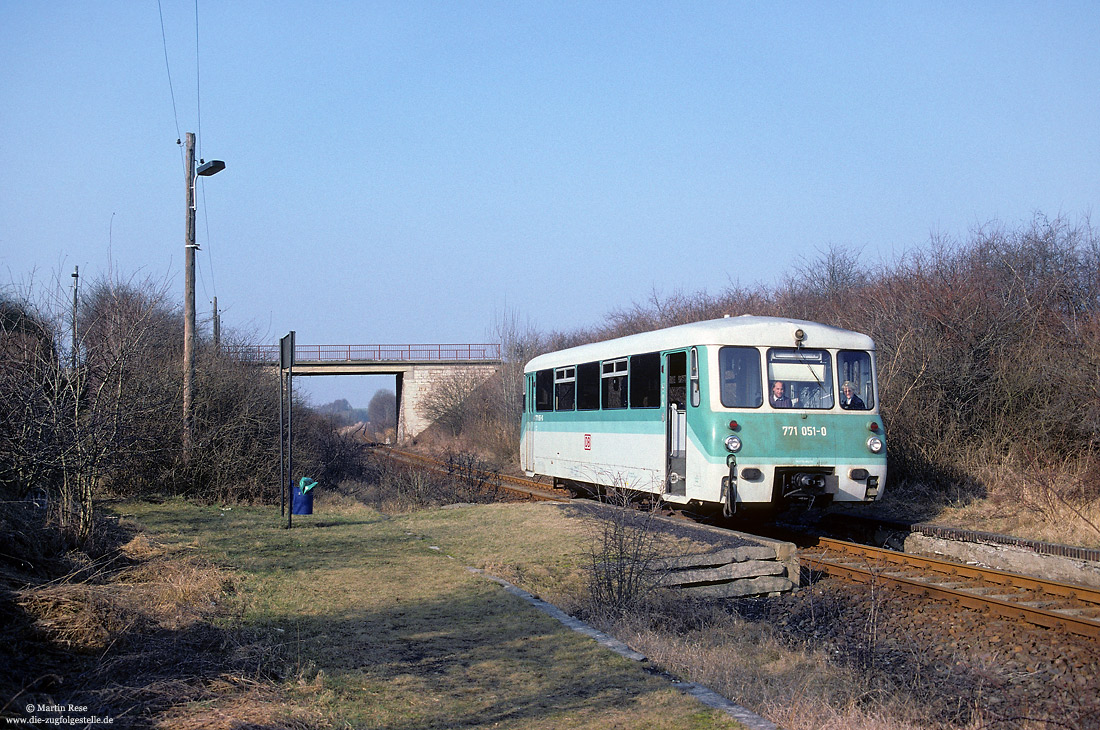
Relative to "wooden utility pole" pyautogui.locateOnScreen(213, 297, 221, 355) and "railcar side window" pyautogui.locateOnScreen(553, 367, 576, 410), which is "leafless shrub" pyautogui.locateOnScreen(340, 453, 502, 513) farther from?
"wooden utility pole" pyautogui.locateOnScreen(213, 297, 221, 355)

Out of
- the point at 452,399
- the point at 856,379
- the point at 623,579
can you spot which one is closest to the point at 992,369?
the point at 856,379

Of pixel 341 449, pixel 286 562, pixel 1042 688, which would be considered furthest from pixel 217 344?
pixel 1042 688

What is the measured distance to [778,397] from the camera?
503 inches

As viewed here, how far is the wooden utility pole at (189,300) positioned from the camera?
1791 cm

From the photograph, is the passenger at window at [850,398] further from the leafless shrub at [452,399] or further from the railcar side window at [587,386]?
the leafless shrub at [452,399]

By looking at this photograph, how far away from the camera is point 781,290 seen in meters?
34.8

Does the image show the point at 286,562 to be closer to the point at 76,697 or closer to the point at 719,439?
the point at 76,697

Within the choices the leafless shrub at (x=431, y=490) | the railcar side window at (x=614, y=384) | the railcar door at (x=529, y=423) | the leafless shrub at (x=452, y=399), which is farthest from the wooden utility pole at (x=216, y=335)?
the leafless shrub at (x=452, y=399)

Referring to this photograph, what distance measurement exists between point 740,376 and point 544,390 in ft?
27.9

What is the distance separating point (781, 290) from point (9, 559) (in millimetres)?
31055

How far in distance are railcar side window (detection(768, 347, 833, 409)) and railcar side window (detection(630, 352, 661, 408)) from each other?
2.02 meters

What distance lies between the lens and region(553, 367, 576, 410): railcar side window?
61.2 feet

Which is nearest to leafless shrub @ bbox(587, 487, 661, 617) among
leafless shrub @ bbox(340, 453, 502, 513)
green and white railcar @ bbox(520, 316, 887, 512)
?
green and white railcar @ bbox(520, 316, 887, 512)

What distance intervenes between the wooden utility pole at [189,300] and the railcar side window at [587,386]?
791 cm
